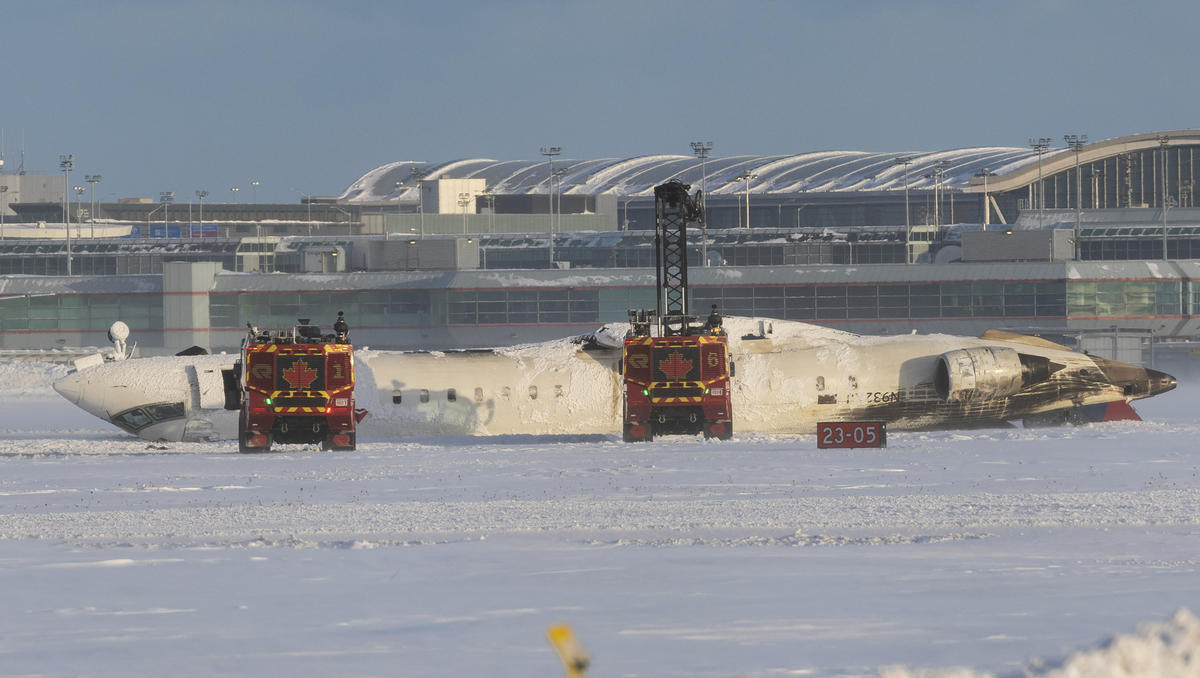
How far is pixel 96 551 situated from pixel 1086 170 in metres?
136

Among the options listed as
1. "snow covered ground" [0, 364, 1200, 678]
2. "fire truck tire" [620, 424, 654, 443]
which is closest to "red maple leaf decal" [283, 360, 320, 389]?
"snow covered ground" [0, 364, 1200, 678]

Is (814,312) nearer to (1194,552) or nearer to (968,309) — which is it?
(968,309)

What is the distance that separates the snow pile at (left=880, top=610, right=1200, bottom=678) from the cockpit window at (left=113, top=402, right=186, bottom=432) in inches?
1276

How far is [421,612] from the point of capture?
15180 millimetres

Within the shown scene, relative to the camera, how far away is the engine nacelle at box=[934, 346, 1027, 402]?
4003cm

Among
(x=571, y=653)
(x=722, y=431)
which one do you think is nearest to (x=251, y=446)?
(x=722, y=431)

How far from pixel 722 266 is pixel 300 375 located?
49601 millimetres

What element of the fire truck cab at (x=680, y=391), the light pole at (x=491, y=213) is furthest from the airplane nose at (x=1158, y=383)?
the light pole at (x=491, y=213)

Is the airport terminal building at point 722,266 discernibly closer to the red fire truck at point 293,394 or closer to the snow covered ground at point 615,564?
the red fire truck at point 293,394

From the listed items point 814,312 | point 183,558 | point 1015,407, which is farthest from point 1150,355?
point 183,558

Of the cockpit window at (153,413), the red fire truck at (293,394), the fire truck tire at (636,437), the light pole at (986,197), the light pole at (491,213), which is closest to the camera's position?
the red fire truck at (293,394)

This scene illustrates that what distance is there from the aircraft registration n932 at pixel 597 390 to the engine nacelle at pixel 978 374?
4 cm

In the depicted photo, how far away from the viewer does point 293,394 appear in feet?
123

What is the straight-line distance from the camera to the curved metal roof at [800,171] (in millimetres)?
147750
